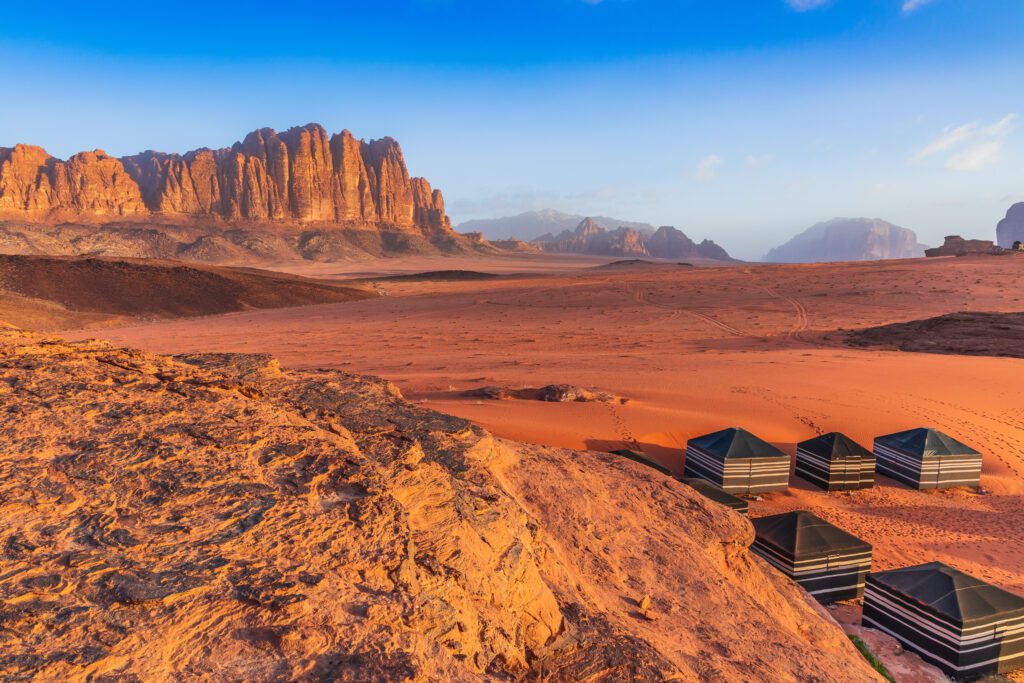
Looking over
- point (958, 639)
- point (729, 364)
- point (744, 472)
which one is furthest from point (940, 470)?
point (729, 364)

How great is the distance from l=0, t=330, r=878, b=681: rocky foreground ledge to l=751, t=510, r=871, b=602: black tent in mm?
2271

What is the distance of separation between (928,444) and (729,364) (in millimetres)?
8353

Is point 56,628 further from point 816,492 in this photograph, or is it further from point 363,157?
point 363,157

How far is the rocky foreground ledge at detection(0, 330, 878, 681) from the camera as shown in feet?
8.08

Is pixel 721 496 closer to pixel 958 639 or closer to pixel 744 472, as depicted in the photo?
pixel 744 472

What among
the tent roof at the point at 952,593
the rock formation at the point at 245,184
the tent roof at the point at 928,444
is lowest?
the tent roof at the point at 952,593

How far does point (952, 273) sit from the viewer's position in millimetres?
41906

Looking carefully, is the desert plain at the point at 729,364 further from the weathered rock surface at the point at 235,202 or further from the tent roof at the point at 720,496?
the weathered rock surface at the point at 235,202

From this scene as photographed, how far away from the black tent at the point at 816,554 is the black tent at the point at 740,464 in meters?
2.17

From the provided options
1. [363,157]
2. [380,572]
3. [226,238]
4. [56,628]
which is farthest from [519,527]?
[363,157]

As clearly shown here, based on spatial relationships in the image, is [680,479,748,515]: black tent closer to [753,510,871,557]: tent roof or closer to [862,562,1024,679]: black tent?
[753,510,871,557]: tent roof

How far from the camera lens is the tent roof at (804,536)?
25.4 feet

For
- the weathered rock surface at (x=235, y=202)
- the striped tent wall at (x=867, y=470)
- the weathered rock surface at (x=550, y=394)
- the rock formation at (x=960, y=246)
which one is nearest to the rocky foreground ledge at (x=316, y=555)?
the striped tent wall at (x=867, y=470)

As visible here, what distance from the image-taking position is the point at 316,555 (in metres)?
2.93
